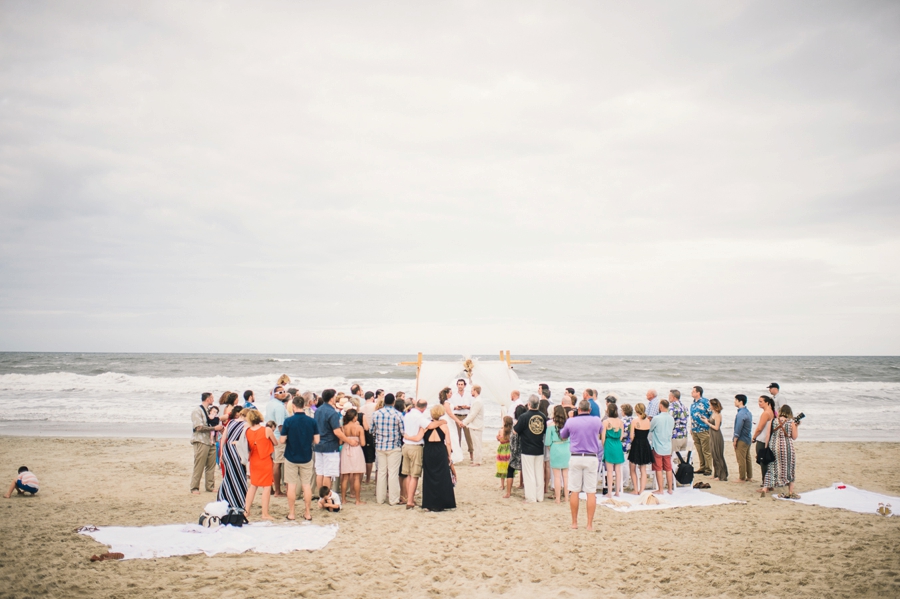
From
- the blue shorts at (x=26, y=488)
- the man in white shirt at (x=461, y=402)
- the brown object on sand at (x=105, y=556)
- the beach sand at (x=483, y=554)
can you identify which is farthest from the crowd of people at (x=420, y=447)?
the blue shorts at (x=26, y=488)

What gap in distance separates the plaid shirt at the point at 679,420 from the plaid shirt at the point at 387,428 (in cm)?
468

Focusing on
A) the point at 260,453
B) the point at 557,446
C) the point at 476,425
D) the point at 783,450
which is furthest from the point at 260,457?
the point at 783,450

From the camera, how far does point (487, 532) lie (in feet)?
21.1

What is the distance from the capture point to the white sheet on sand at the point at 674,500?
24.4 ft

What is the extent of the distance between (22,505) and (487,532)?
676 cm

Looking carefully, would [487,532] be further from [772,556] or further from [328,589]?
[772,556]

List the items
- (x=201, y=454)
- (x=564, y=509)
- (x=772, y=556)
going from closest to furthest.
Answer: (x=772, y=556), (x=564, y=509), (x=201, y=454)

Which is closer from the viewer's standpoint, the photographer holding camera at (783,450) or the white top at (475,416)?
the photographer holding camera at (783,450)

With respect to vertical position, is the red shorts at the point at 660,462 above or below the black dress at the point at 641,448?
below

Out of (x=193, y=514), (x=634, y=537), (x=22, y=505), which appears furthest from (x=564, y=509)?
(x=22, y=505)

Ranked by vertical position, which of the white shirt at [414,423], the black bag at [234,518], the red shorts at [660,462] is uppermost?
the white shirt at [414,423]

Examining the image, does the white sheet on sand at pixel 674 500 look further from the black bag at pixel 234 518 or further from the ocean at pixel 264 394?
the black bag at pixel 234 518

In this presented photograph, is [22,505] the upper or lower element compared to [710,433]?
lower

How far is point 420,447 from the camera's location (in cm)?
761
